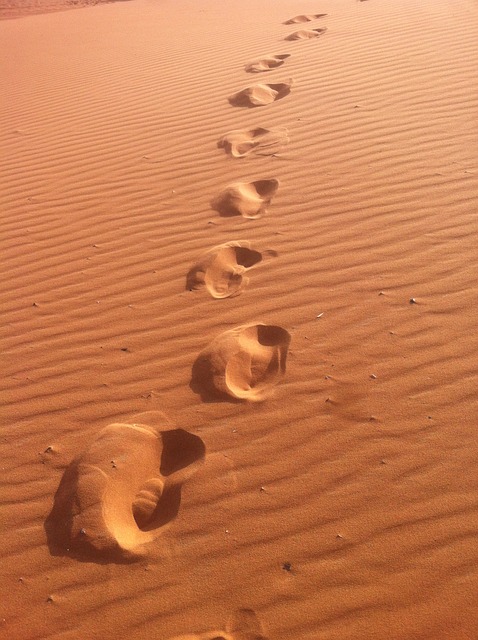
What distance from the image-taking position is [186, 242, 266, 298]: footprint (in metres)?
3.64

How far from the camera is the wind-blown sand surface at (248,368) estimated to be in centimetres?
229

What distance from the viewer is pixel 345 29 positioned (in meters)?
7.79

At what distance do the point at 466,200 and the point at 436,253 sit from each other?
0.62 metres

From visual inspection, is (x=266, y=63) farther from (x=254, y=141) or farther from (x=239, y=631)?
(x=239, y=631)

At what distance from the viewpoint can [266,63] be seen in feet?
23.3

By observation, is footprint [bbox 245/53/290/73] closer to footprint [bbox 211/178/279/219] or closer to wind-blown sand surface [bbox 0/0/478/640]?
wind-blown sand surface [bbox 0/0/478/640]

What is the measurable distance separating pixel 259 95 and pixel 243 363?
3735 millimetres

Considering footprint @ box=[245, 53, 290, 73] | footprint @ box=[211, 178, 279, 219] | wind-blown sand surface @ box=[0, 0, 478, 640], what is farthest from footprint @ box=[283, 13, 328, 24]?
footprint @ box=[211, 178, 279, 219]

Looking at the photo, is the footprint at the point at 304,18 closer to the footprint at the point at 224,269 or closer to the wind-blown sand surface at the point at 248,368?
the wind-blown sand surface at the point at 248,368

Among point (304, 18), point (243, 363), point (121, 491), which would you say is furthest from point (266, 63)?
point (121, 491)

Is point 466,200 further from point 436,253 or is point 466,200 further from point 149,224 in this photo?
point 149,224

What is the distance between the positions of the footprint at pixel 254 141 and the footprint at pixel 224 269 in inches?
53.6

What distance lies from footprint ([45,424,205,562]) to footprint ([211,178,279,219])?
1867 mm

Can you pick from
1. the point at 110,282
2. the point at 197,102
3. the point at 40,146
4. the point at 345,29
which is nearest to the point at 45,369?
the point at 110,282
